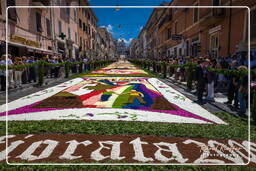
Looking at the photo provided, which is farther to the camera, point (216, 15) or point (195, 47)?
point (195, 47)

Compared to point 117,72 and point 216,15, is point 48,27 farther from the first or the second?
point 216,15

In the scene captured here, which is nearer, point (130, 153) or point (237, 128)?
point (130, 153)

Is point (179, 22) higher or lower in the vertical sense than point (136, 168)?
higher

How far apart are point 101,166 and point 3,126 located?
2.94 meters

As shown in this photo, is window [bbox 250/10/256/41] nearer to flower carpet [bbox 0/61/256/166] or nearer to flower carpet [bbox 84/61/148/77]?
flower carpet [bbox 0/61/256/166]

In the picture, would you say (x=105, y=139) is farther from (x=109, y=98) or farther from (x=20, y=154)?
(x=109, y=98)

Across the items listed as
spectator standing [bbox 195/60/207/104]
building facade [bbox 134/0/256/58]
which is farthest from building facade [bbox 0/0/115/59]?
building facade [bbox 134/0/256/58]

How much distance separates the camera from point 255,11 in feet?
32.4

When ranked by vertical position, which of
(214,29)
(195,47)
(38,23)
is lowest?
(195,47)

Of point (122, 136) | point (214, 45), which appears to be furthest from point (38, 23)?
point (122, 136)

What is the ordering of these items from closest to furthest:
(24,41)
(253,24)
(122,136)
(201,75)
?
(122,136) < (201,75) < (253,24) < (24,41)

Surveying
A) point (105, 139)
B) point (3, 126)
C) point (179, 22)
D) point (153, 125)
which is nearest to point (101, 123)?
point (105, 139)

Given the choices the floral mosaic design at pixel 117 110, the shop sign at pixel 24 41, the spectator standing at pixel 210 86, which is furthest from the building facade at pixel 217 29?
the shop sign at pixel 24 41

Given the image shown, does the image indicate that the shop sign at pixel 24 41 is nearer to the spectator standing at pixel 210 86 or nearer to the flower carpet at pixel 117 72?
the flower carpet at pixel 117 72
